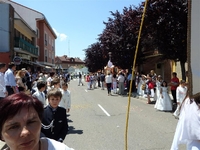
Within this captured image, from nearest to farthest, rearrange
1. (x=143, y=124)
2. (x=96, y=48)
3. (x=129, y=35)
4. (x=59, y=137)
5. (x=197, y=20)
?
(x=197, y=20)
(x=59, y=137)
(x=143, y=124)
(x=129, y=35)
(x=96, y=48)

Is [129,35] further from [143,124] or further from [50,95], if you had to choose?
[50,95]

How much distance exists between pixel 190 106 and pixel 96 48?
130 feet

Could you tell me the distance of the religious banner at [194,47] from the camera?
1886mm

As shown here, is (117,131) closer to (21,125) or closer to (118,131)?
(118,131)

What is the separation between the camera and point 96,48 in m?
41.9

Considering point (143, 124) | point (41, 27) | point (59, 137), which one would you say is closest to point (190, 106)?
point (59, 137)

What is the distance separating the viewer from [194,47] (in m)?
1.90

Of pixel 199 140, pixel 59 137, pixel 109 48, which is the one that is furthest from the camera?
pixel 109 48

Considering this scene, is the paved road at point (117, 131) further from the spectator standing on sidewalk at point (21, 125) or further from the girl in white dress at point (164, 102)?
the spectator standing on sidewalk at point (21, 125)

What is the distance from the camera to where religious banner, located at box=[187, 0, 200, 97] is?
6.19 feet

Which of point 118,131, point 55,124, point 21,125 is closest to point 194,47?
point 21,125

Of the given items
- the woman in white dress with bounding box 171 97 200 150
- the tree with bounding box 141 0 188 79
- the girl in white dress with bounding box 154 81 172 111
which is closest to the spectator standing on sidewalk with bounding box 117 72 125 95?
the tree with bounding box 141 0 188 79

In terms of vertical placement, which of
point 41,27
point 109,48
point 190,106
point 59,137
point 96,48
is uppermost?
point 41,27

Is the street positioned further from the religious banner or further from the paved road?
the religious banner
